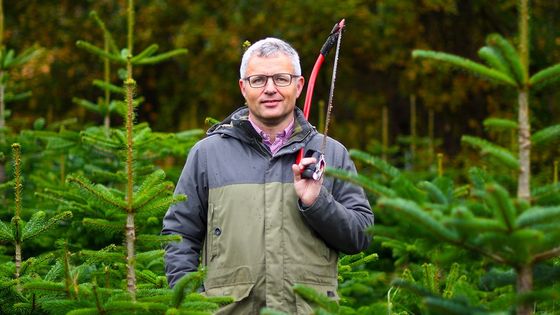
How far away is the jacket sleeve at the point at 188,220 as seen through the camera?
465 centimetres

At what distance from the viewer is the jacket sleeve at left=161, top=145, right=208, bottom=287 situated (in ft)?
15.3

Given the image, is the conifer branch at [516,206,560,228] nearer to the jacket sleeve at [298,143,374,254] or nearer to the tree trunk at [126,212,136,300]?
the jacket sleeve at [298,143,374,254]

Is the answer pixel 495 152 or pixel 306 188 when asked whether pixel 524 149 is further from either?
pixel 306 188

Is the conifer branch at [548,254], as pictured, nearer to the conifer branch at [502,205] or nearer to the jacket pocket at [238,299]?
the conifer branch at [502,205]

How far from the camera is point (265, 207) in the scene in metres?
4.52

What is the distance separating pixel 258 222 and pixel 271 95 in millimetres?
505

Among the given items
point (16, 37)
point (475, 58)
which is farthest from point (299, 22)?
point (16, 37)

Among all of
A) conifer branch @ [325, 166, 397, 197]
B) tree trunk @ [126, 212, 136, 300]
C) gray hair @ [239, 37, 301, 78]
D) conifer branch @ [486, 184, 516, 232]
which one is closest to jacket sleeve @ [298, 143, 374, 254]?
gray hair @ [239, 37, 301, 78]

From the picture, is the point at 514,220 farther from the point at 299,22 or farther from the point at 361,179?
the point at 299,22

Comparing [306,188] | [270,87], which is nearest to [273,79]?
[270,87]

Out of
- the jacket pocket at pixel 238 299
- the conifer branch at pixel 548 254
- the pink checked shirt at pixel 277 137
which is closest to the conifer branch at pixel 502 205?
the conifer branch at pixel 548 254

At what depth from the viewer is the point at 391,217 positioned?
3.68 meters

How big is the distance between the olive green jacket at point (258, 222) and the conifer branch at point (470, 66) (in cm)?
107

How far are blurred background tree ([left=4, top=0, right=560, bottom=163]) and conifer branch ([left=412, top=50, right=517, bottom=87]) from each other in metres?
9.96
